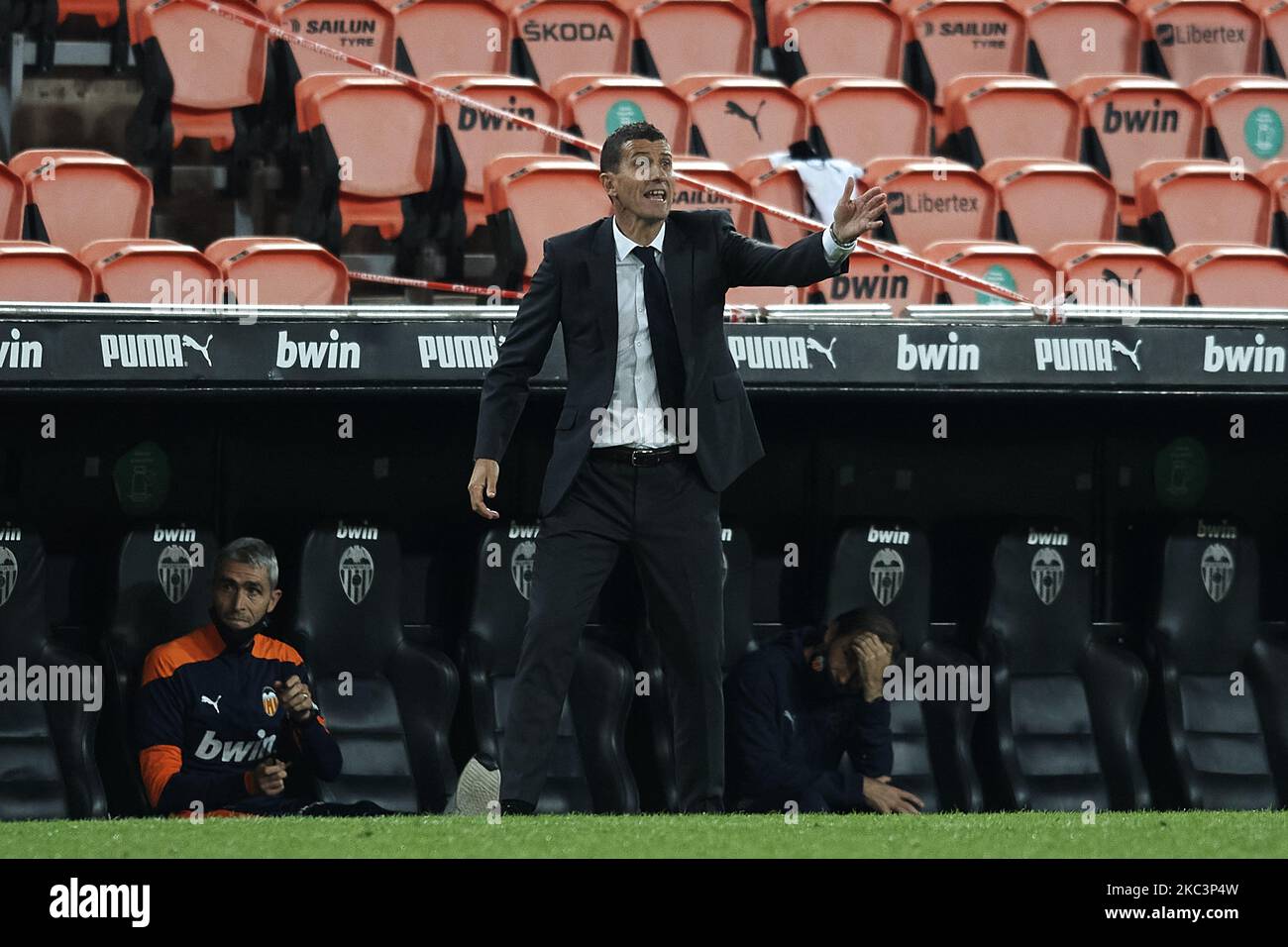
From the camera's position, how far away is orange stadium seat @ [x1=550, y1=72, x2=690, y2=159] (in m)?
8.22

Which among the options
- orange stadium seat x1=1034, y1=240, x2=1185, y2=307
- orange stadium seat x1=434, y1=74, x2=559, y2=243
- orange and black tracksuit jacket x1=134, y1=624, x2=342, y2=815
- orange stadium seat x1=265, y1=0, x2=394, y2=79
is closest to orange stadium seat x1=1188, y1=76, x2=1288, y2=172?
orange stadium seat x1=1034, y1=240, x2=1185, y2=307

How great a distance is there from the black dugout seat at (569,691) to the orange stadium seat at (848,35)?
3.69m

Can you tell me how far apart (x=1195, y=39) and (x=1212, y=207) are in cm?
188

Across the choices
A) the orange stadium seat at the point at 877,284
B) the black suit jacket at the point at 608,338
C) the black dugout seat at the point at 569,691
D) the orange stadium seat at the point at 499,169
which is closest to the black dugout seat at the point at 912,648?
the black dugout seat at the point at 569,691

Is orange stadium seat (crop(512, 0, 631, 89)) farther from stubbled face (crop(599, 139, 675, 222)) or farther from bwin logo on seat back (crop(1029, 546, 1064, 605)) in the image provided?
stubbled face (crop(599, 139, 675, 222))

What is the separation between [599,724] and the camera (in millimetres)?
6496

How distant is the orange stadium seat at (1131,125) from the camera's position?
895 cm

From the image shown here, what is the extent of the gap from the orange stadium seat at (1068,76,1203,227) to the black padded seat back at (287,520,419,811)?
4012mm

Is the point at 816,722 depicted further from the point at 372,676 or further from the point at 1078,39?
the point at 1078,39

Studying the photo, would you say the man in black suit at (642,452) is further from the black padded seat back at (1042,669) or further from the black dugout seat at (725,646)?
the black padded seat back at (1042,669)

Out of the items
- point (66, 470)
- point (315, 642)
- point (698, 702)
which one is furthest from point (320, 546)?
point (698, 702)

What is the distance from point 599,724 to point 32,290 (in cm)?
224

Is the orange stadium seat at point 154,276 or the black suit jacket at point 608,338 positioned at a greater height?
the orange stadium seat at point 154,276

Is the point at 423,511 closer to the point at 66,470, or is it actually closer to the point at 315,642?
the point at 315,642
